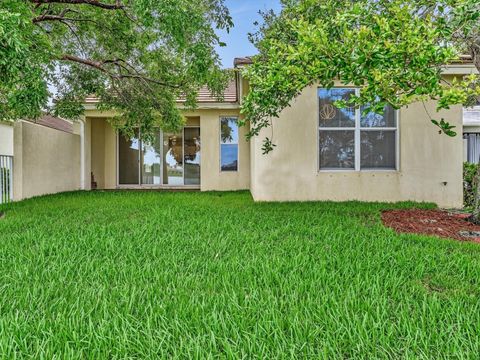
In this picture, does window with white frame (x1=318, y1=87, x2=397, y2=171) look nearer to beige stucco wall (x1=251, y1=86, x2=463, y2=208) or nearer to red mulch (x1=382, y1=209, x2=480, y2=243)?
beige stucco wall (x1=251, y1=86, x2=463, y2=208)

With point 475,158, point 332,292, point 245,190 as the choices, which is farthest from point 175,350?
point 475,158

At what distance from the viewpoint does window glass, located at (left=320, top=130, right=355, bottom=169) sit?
973cm

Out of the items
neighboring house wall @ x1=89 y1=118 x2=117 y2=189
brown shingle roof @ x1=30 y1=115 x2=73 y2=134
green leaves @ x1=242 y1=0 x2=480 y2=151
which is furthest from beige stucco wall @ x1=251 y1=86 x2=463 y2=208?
brown shingle roof @ x1=30 y1=115 x2=73 y2=134

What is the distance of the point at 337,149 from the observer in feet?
32.2

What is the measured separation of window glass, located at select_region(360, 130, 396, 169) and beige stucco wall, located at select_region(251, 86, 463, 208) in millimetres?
249

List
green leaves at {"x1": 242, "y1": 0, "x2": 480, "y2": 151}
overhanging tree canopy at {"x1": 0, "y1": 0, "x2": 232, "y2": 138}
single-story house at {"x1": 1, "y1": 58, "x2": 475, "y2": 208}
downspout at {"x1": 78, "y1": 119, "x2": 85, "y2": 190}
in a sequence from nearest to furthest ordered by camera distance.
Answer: green leaves at {"x1": 242, "y1": 0, "x2": 480, "y2": 151}, overhanging tree canopy at {"x1": 0, "y1": 0, "x2": 232, "y2": 138}, single-story house at {"x1": 1, "y1": 58, "x2": 475, "y2": 208}, downspout at {"x1": 78, "y1": 119, "x2": 85, "y2": 190}

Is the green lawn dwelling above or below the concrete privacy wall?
below

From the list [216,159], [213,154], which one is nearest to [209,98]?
[213,154]

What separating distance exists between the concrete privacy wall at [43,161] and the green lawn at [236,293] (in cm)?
579

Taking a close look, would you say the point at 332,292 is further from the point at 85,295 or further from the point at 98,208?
the point at 98,208

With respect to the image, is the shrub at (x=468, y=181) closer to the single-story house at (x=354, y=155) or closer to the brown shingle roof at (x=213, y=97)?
the single-story house at (x=354, y=155)

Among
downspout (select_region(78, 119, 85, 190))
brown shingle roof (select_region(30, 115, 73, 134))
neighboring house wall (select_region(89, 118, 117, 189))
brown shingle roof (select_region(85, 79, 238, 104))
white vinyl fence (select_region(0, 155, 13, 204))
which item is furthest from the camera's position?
neighboring house wall (select_region(89, 118, 117, 189))

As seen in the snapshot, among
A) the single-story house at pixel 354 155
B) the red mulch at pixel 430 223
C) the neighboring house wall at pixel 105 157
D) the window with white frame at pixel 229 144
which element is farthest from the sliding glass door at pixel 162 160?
the red mulch at pixel 430 223

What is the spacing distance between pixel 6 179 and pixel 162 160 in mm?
7031
